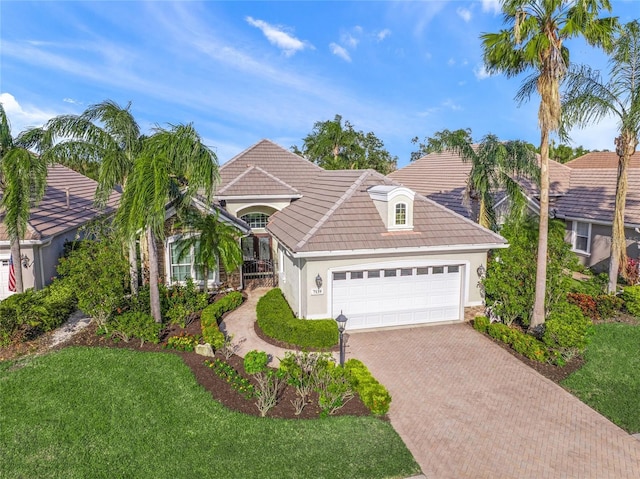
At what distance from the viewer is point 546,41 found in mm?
11570

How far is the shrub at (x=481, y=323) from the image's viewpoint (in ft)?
45.9

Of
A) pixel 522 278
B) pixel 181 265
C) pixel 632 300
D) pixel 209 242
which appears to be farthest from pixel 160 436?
pixel 632 300

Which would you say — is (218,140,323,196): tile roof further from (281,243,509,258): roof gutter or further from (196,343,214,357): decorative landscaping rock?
(196,343,214,357): decorative landscaping rock

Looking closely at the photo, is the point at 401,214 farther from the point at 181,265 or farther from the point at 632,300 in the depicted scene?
the point at 181,265

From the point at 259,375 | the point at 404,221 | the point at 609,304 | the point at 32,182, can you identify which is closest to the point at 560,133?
the point at 404,221

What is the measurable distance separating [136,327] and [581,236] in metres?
22.0

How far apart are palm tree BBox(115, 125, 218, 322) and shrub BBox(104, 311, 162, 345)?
1.14 m

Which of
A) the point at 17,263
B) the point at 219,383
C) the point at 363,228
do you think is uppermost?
the point at 363,228

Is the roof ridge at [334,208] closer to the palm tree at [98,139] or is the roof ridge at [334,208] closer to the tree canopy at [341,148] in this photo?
the palm tree at [98,139]

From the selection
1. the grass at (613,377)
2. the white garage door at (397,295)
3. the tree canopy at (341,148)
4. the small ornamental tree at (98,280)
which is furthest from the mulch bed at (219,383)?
the tree canopy at (341,148)

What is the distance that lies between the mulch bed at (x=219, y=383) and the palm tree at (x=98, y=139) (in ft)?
10.1

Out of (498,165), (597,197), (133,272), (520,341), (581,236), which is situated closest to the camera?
(520,341)

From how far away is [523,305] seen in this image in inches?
555

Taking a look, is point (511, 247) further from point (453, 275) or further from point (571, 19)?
point (571, 19)
